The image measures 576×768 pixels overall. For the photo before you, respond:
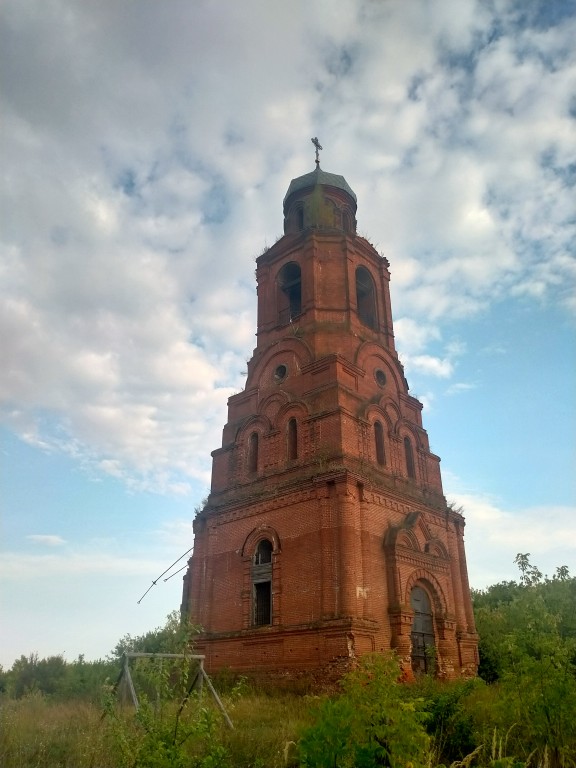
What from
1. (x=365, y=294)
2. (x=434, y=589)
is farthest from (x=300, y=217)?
(x=434, y=589)

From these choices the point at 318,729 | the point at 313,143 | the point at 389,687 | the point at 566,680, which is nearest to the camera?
the point at 318,729

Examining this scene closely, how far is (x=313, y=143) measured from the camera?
2589 centimetres

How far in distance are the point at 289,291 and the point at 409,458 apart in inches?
311

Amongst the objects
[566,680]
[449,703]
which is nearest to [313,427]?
[449,703]

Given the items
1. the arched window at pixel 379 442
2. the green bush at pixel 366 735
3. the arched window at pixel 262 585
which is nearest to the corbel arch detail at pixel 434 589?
the arched window at pixel 379 442

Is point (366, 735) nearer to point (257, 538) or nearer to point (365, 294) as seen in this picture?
point (257, 538)

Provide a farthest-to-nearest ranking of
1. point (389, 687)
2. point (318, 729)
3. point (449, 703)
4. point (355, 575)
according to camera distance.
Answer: point (355, 575)
point (449, 703)
point (389, 687)
point (318, 729)

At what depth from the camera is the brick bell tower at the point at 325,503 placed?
15.8 m

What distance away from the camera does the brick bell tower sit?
1579 centimetres

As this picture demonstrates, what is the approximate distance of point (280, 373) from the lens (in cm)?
2069

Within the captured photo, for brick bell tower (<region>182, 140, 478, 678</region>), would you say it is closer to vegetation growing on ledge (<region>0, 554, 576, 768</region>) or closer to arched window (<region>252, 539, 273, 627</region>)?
arched window (<region>252, 539, 273, 627</region>)

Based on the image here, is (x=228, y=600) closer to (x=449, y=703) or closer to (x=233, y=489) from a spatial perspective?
(x=233, y=489)

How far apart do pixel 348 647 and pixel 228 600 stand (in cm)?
475

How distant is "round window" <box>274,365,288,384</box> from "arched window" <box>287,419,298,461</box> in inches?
73.3
